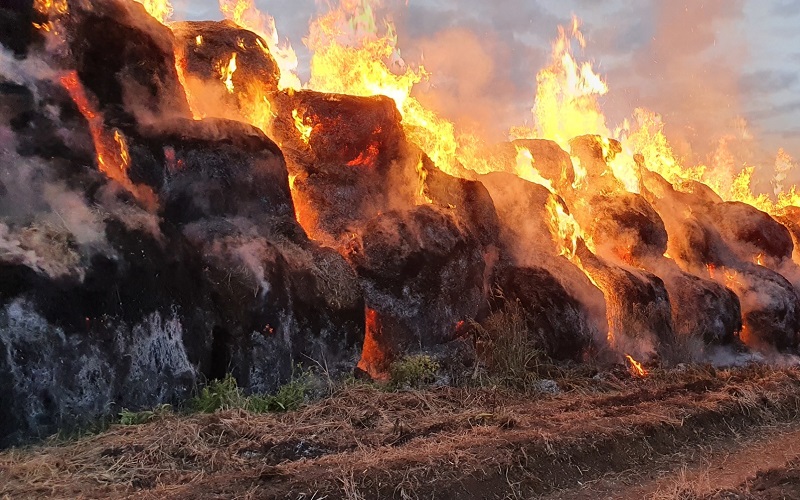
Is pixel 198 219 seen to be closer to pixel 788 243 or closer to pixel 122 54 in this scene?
pixel 122 54

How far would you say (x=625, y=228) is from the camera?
16844 millimetres

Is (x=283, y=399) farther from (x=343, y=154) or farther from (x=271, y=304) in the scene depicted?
(x=343, y=154)

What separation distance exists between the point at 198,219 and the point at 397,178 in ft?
16.1

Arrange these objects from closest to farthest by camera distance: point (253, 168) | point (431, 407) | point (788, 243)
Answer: point (431, 407), point (253, 168), point (788, 243)

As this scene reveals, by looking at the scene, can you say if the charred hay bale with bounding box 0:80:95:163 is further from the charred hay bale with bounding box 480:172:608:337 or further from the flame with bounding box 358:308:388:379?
the charred hay bale with bounding box 480:172:608:337

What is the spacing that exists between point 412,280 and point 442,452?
18.3ft

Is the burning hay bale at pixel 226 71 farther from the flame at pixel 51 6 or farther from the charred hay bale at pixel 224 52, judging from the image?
the flame at pixel 51 6

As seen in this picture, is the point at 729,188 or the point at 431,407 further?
the point at 729,188

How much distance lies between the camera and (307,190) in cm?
1256

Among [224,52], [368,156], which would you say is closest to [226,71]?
[224,52]

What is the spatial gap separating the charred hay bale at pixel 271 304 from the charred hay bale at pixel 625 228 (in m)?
8.95

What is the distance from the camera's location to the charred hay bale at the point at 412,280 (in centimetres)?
1114

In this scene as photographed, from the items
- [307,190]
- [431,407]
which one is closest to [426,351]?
[431,407]

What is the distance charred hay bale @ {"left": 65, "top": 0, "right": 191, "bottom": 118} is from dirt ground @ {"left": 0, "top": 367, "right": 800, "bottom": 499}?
5723 millimetres
